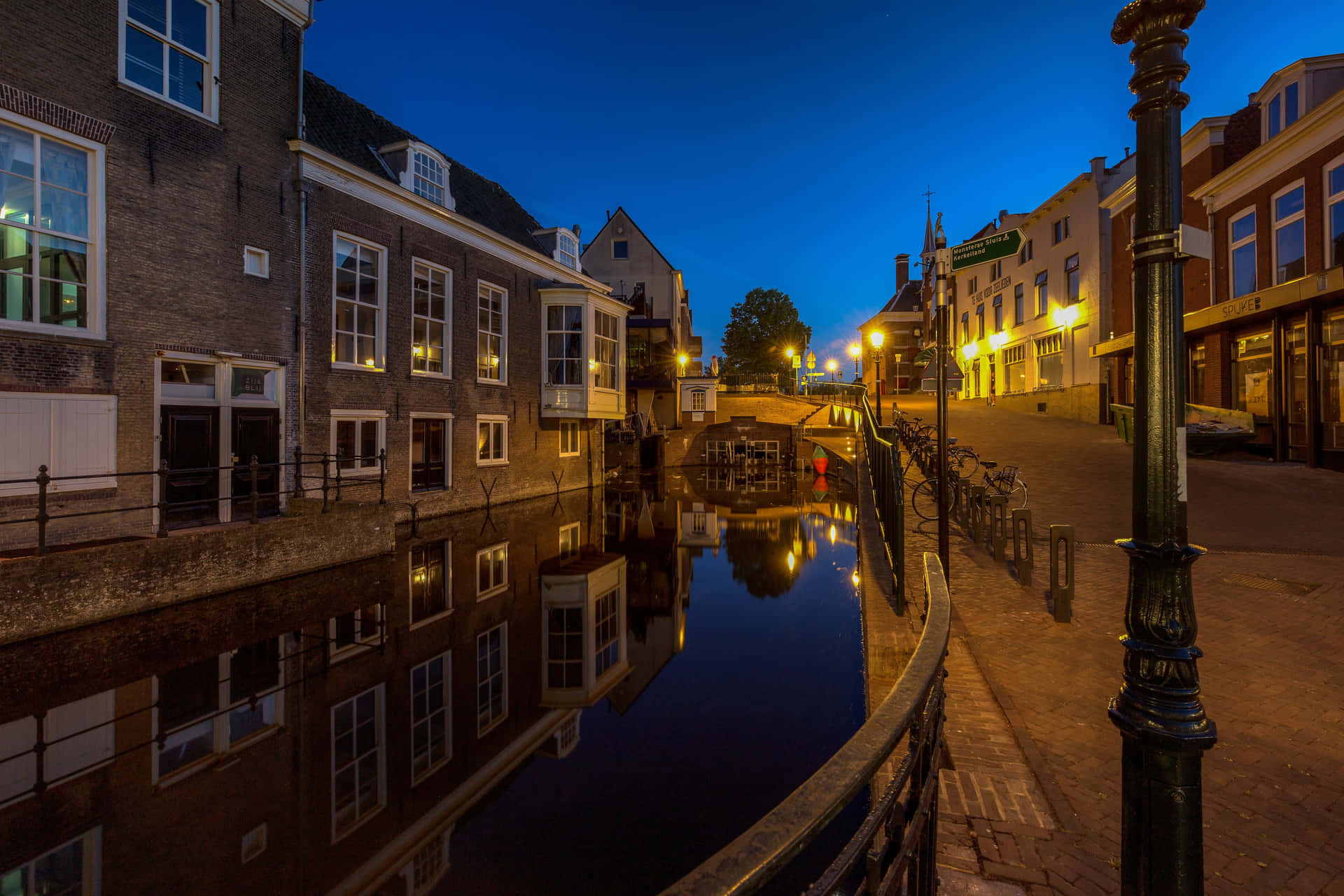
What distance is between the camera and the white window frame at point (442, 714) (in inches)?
177

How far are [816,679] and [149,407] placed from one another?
11.3 meters

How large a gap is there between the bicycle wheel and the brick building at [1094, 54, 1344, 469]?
4.51 metres

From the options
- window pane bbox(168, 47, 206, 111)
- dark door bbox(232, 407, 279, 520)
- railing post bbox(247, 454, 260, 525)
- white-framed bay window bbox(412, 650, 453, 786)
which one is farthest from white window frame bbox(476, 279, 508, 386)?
white-framed bay window bbox(412, 650, 453, 786)

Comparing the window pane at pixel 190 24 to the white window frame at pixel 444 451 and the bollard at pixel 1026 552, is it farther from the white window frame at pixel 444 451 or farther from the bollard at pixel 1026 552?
the bollard at pixel 1026 552

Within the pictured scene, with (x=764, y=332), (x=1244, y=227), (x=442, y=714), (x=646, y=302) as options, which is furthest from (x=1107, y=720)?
(x=764, y=332)

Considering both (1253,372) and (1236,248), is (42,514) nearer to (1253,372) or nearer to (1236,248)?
(1253,372)

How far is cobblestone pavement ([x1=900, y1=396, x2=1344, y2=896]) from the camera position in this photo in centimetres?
305

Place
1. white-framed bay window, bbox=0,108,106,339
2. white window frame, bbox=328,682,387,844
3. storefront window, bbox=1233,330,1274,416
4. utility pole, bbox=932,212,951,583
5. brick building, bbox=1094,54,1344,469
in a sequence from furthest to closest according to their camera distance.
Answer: storefront window, bbox=1233,330,1274,416
brick building, bbox=1094,54,1344,469
white-framed bay window, bbox=0,108,106,339
utility pole, bbox=932,212,951,583
white window frame, bbox=328,682,387,844

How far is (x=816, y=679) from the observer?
618cm

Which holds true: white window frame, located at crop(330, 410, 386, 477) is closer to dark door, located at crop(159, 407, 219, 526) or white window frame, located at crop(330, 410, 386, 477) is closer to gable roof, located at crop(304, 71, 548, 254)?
dark door, located at crop(159, 407, 219, 526)

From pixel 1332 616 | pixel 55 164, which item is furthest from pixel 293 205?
pixel 1332 616

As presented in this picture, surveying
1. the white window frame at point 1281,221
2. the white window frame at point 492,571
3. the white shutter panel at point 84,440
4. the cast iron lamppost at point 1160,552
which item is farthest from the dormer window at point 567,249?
the cast iron lamppost at point 1160,552

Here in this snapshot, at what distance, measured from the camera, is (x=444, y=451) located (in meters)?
16.7

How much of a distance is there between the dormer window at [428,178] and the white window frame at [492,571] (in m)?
9.50
